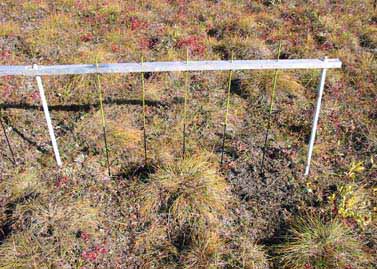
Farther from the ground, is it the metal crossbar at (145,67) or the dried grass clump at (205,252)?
the metal crossbar at (145,67)

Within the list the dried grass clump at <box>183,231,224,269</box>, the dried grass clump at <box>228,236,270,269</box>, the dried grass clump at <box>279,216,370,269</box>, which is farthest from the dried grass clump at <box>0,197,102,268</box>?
the dried grass clump at <box>279,216,370,269</box>

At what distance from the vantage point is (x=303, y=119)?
5.74 m

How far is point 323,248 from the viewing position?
12.3ft

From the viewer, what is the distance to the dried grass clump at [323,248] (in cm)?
367

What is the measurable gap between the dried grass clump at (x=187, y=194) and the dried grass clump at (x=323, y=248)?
2.71 ft

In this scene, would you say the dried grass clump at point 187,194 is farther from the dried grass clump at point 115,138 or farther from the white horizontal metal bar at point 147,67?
the white horizontal metal bar at point 147,67

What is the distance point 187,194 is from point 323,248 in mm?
1467

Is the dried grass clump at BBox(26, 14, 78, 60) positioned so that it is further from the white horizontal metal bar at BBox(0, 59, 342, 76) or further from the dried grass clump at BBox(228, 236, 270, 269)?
the dried grass clump at BBox(228, 236, 270, 269)

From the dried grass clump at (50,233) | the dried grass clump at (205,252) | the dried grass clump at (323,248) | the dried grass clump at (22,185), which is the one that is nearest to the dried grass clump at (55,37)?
the dried grass clump at (22,185)

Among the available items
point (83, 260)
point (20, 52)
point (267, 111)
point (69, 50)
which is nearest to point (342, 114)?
point (267, 111)

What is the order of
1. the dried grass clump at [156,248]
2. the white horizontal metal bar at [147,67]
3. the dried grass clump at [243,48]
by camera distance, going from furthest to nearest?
1. the dried grass clump at [243,48]
2. the white horizontal metal bar at [147,67]
3. the dried grass clump at [156,248]

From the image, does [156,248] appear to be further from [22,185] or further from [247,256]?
[22,185]

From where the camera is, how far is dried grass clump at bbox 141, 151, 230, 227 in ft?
13.5

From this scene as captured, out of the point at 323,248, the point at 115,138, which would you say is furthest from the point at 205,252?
the point at 115,138
